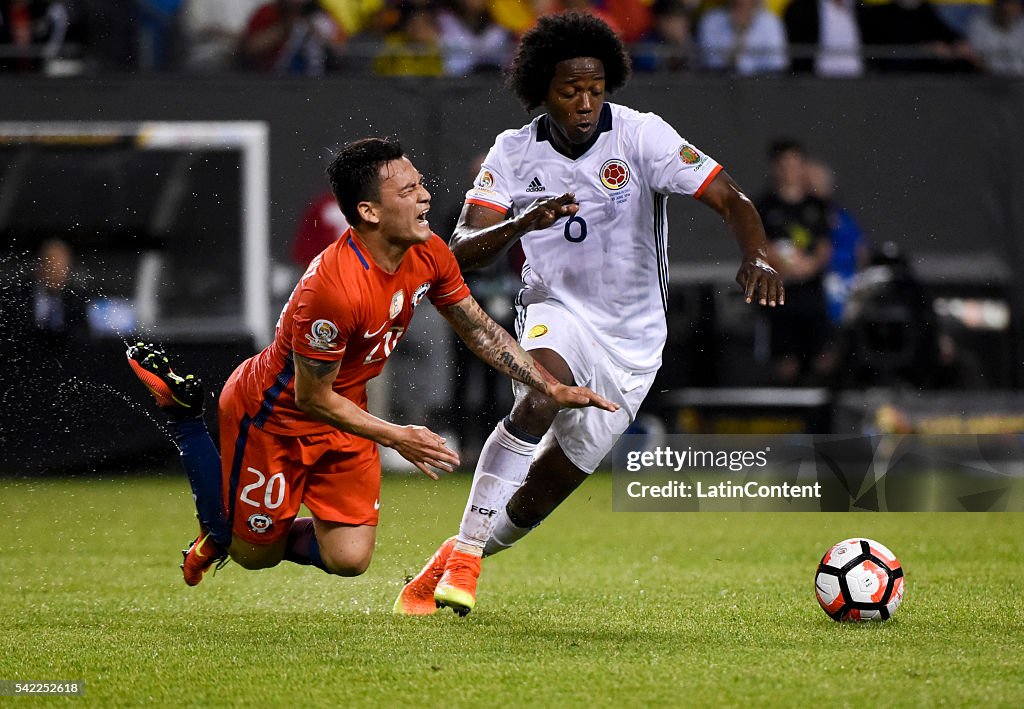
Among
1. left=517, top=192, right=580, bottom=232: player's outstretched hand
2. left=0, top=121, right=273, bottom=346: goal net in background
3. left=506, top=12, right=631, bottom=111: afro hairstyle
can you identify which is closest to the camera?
left=517, top=192, right=580, bottom=232: player's outstretched hand

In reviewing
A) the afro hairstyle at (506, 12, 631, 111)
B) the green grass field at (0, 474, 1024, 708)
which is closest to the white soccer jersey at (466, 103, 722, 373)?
the afro hairstyle at (506, 12, 631, 111)

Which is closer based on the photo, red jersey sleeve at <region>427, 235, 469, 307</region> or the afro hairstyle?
red jersey sleeve at <region>427, 235, 469, 307</region>

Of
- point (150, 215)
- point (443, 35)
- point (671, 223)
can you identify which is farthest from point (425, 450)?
point (150, 215)

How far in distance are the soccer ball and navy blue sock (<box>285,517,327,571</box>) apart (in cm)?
206

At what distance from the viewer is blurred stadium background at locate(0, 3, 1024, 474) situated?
1090 cm

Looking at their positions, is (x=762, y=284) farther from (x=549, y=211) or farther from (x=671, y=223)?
(x=671, y=223)

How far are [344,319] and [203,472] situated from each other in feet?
3.56

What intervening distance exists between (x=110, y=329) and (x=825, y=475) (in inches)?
222

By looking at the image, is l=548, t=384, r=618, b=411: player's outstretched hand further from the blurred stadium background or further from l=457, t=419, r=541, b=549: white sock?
the blurred stadium background

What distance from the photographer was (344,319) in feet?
16.8

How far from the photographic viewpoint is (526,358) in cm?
559

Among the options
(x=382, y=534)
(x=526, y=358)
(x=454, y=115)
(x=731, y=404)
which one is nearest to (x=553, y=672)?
(x=526, y=358)

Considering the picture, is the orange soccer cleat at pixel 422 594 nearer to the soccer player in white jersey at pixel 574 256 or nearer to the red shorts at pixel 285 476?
the soccer player in white jersey at pixel 574 256

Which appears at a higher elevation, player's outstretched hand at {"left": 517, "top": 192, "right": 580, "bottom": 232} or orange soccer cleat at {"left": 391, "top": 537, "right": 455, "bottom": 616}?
player's outstretched hand at {"left": 517, "top": 192, "right": 580, "bottom": 232}
